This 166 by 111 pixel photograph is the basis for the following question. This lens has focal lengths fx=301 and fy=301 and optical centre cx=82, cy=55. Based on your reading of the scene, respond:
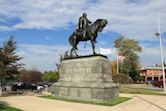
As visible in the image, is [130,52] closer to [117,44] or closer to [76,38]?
[117,44]

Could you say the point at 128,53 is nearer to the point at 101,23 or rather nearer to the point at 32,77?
the point at 32,77

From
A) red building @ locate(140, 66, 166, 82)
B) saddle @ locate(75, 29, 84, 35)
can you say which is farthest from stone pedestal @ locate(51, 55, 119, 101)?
red building @ locate(140, 66, 166, 82)

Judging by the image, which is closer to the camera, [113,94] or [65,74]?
[113,94]

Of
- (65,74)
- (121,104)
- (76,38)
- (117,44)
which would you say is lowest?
(121,104)

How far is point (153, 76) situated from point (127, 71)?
35251 mm

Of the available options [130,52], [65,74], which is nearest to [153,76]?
[130,52]

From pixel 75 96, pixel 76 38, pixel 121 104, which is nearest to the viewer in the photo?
pixel 121 104

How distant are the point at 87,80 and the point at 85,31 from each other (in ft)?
14.2

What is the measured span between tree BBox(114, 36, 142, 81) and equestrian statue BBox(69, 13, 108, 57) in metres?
52.5

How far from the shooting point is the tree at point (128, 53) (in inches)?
3137

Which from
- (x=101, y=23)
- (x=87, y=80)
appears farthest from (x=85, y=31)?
(x=87, y=80)

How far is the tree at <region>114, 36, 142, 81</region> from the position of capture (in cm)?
7969

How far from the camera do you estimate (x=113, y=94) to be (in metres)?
24.6

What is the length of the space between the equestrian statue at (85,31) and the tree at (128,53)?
52.5m
